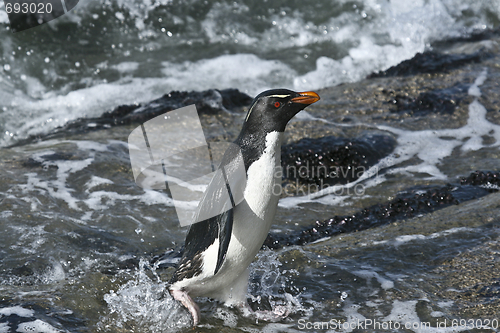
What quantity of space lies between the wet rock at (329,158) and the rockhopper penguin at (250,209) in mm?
2765

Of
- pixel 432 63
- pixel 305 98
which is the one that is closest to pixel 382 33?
pixel 432 63

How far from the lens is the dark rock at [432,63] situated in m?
8.64

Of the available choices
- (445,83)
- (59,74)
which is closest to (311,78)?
(445,83)

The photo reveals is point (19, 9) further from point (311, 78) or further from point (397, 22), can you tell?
point (397, 22)

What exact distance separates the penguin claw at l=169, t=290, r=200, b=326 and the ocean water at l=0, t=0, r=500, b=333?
0.09 meters

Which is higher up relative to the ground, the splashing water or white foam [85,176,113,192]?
white foam [85,176,113,192]

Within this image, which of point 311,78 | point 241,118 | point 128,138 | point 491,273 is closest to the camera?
point 491,273

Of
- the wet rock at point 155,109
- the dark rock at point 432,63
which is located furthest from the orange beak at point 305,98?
the dark rock at point 432,63

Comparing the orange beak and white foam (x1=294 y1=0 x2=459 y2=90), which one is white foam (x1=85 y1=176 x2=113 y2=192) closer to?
the orange beak

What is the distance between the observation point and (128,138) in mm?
6801

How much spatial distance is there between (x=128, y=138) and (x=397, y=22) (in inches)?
303

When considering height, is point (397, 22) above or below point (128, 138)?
above

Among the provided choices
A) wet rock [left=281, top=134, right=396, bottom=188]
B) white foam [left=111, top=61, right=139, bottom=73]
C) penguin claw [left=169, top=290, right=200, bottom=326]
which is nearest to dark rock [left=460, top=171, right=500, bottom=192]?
wet rock [left=281, top=134, right=396, bottom=188]

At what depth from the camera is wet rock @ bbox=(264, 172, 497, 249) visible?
492 cm
